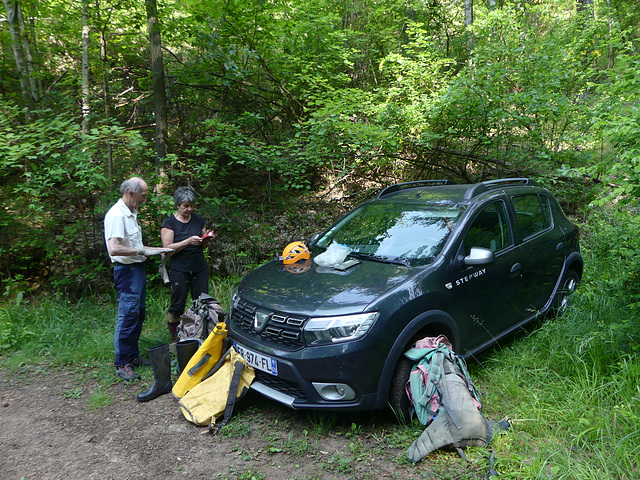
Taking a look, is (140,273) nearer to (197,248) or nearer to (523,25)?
(197,248)

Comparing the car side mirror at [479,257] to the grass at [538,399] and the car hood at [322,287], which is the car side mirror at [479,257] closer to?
the car hood at [322,287]

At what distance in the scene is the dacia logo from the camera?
10.2 ft

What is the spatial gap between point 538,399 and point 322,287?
72.2 inches

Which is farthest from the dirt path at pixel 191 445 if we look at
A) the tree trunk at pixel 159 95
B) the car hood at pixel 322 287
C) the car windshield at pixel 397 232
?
the tree trunk at pixel 159 95

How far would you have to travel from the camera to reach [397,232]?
3.76 metres

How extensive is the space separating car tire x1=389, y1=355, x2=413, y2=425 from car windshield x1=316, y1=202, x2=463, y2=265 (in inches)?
32.0

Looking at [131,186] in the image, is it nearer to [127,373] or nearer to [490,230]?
[127,373]

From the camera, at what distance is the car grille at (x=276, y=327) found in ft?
9.59

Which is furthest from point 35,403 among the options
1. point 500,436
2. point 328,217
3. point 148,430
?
point 328,217

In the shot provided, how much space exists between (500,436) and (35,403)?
3938 mm

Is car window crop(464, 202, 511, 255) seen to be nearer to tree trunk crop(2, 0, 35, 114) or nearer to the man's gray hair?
the man's gray hair

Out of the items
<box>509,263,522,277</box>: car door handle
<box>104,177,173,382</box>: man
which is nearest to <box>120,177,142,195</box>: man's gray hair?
<box>104,177,173,382</box>: man

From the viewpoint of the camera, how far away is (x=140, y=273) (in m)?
4.14

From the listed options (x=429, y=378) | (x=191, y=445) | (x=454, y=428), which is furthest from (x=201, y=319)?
(x=454, y=428)
